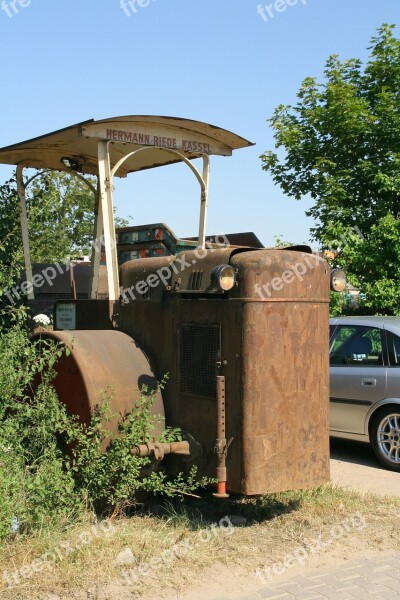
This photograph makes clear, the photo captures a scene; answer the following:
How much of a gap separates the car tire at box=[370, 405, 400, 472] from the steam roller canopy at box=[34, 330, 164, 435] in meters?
3.55

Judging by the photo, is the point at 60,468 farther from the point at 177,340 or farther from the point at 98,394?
the point at 177,340

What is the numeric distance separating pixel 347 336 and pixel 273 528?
386cm

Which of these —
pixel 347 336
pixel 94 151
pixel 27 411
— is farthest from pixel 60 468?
pixel 347 336

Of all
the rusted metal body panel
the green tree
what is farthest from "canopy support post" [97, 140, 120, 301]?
the green tree

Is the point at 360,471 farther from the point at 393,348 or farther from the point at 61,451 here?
the point at 61,451

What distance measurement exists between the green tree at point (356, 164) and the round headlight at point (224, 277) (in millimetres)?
6779

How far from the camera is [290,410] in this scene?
498cm

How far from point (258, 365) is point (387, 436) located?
3.68m

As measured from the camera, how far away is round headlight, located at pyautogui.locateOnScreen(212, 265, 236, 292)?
4742 mm

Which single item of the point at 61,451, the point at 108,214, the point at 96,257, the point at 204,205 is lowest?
the point at 61,451

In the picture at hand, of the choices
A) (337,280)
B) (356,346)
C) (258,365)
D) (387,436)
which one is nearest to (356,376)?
(356,346)

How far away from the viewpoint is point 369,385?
8219mm
